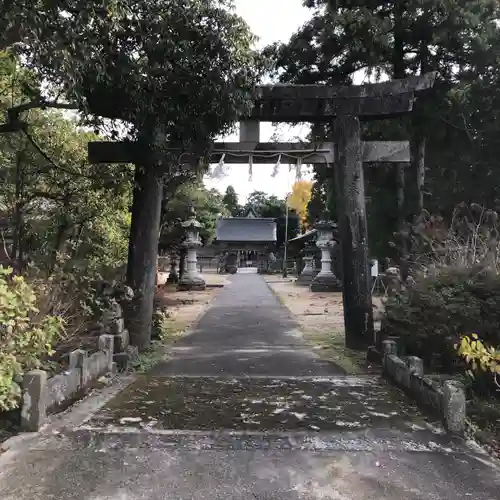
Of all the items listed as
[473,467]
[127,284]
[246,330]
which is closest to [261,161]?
[127,284]

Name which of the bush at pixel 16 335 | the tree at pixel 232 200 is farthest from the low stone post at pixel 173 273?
the tree at pixel 232 200

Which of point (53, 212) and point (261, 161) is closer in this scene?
point (261, 161)

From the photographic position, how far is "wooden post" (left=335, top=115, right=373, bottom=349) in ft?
31.1

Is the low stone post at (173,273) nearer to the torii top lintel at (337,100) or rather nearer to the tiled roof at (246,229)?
the torii top lintel at (337,100)

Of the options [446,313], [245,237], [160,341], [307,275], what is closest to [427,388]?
[446,313]

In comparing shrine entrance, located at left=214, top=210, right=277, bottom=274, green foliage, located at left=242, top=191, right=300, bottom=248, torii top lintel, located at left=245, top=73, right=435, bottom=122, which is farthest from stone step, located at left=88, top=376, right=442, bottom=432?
green foliage, located at left=242, top=191, right=300, bottom=248

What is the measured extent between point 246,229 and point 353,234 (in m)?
51.9

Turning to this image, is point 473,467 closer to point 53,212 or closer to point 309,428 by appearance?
point 309,428

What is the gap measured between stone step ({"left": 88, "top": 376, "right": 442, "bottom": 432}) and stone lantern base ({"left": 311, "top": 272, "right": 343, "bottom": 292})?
18.8 meters

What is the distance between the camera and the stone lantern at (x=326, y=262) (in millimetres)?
25984

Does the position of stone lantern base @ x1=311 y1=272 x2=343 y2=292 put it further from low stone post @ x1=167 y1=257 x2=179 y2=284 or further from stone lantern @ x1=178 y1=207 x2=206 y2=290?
low stone post @ x1=167 y1=257 x2=179 y2=284

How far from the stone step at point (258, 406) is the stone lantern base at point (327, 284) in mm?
18817

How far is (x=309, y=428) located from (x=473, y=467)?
57.2 inches

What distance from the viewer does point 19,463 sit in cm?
395
